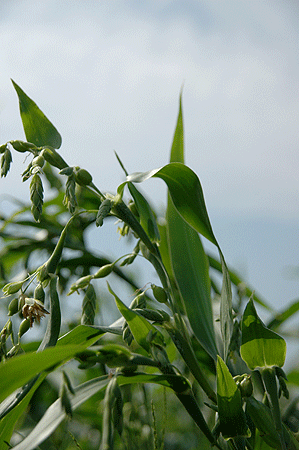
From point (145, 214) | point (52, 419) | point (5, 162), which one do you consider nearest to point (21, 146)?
point (5, 162)

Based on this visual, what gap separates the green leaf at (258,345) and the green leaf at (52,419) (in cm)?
13

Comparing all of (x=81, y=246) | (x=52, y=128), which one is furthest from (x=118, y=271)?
(x=52, y=128)

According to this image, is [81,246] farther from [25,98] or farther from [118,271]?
[25,98]

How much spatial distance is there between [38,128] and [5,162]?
95 mm

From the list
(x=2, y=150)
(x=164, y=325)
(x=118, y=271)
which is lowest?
(x=118, y=271)

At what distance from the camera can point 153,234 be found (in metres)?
0.45

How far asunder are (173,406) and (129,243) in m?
0.68

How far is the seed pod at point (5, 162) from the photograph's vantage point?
383mm

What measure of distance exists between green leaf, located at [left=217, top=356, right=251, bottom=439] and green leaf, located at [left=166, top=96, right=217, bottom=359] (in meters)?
0.12

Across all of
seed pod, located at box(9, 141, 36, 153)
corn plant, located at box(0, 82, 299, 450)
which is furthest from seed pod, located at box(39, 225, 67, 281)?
seed pod, located at box(9, 141, 36, 153)

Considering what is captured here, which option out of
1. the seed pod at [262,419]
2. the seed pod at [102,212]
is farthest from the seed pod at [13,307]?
the seed pod at [262,419]

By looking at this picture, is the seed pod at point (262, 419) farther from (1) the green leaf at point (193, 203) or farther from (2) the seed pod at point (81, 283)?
(2) the seed pod at point (81, 283)

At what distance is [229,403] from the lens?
34cm

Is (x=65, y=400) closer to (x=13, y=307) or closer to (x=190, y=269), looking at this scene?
(x=13, y=307)
